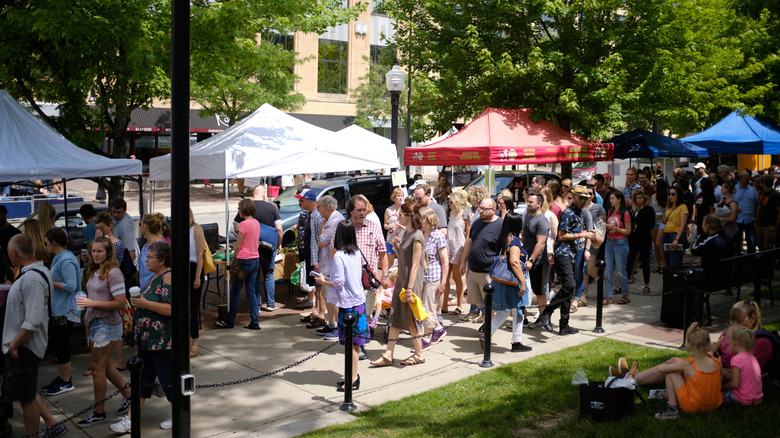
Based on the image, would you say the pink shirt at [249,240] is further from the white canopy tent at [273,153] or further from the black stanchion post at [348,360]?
the black stanchion post at [348,360]

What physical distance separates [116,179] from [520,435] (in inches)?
352

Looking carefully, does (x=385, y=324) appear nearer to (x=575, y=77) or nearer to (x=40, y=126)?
(x=40, y=126)

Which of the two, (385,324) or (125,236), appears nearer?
(125,236)

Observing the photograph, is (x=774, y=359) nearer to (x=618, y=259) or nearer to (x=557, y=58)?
(x=618, y=259)

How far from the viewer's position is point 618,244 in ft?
35.1

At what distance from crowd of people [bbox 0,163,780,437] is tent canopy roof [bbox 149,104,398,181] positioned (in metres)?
0.63

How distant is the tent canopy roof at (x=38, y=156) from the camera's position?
28.5 feet

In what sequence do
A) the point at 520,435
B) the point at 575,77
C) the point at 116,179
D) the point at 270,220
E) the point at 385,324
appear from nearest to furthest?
the point at 520,435
the point at 385,324
the point at 270,220
the point at 116,179
the point at 575,77

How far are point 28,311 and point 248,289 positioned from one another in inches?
160

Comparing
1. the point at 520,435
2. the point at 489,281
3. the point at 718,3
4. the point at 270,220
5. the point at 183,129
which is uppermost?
the point at 718,3

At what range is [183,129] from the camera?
16.1 feet

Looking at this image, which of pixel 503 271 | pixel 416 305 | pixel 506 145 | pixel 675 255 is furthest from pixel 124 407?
pixel 506 145

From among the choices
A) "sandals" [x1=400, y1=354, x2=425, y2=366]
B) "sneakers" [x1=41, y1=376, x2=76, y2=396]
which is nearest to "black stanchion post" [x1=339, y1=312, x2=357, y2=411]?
"sandals" [x1=400, y1=354, x2=425, y2=366]

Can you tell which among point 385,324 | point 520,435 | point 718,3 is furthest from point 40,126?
point 718,3
